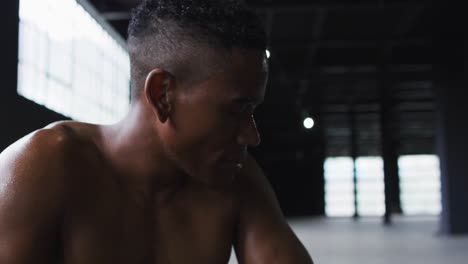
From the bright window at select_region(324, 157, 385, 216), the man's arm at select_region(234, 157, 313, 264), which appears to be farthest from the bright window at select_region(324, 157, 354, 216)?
the man's arm at select_region(234, 157, 313, 264)

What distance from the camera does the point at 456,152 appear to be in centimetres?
1105

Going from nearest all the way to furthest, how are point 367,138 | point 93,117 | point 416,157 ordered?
1. point 93,117
2. point 367,138
3. point 416,157

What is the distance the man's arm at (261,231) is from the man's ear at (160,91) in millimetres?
214

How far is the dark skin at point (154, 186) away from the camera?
2.88 ft

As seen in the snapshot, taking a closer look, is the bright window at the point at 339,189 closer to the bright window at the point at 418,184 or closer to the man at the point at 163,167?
the bright window at the point at 418,184

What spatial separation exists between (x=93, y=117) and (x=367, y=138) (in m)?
17.4

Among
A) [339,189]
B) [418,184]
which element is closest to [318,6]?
[339,189]

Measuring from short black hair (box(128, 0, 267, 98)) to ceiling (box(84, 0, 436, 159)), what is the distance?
6246 millimetres

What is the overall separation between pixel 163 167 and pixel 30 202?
0.22m

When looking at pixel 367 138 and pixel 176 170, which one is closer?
pixel 176 170

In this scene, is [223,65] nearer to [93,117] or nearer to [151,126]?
[151,126]

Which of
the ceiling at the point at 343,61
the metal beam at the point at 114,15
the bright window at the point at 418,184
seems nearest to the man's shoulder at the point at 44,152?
the ceiling at the point at 343,61

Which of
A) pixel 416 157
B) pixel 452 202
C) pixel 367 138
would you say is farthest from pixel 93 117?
pixel 416 157

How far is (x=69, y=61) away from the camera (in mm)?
8266
